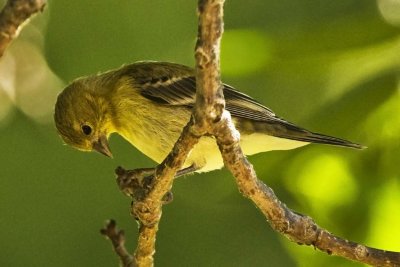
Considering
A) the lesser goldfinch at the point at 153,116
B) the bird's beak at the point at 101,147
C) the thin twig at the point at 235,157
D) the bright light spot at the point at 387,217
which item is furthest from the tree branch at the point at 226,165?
the bird's beak at the point at 101,147

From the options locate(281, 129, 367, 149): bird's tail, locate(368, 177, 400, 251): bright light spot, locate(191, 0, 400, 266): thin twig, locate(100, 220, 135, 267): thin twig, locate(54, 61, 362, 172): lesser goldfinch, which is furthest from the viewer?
locate(54, 61, 362, 172): lesser goldfinch

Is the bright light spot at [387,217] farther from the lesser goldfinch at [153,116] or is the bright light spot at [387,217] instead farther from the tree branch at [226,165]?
the lesser goldfinch at [153,116]

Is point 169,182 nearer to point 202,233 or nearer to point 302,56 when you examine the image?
point 302,56

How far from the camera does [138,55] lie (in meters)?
5.53

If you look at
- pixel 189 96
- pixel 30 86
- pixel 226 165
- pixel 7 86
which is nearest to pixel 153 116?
pixel 189 96

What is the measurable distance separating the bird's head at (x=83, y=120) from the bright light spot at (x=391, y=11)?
1.46 m

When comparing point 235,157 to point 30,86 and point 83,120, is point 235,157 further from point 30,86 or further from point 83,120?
point 30,86

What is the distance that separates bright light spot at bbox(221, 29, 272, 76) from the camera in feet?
11.5

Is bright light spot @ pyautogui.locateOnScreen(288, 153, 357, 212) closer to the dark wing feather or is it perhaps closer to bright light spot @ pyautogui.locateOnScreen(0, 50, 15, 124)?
the dark wing feather

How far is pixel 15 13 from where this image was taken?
1989 mm

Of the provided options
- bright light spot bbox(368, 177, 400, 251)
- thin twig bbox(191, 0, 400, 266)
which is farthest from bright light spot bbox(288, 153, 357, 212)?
thin twig bbox(191, 0, 400, 266)

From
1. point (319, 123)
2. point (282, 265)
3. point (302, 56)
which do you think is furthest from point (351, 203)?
point (282, 265)

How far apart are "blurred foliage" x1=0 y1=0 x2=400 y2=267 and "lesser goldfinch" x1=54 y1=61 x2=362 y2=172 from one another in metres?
0.11

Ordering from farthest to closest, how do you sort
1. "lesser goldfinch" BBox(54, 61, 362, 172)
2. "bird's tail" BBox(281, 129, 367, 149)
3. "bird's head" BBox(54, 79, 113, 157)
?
"bird's head" BBox(54, 79, 113, 157), "lesser goldfinch" BBox(54, 61, 362, 172), "bird's tail" BBox(281, 129, 367, 149)
